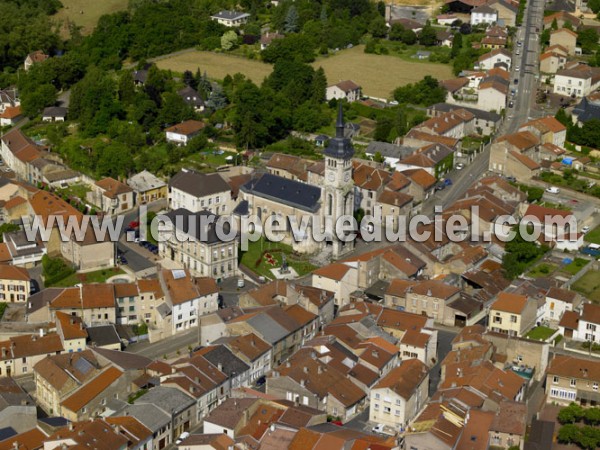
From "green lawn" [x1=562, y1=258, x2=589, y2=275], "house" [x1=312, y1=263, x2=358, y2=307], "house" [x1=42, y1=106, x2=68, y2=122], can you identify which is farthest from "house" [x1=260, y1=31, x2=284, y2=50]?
"green lawn" [x1=562, y1=258, x2=589, y2=275]

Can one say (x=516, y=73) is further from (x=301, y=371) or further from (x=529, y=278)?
(x=301, y=371)

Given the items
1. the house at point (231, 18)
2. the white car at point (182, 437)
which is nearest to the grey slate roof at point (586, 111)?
the house at point (231, 18)

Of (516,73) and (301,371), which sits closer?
(301,371)

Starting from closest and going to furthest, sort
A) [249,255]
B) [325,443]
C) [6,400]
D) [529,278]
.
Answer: [325,443] < [6,400] < [529,278] < [249,255]

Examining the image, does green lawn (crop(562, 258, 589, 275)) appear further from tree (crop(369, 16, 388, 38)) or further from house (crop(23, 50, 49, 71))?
house (crop(23, 50, 49, 71))

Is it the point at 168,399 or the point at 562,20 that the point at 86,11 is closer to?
the point at 562,20

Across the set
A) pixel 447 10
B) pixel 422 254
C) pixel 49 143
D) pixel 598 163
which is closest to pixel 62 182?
pixel 49 143

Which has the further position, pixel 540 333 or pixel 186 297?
pixel 186 297

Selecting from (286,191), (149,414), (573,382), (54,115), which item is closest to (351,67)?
(54,115)
